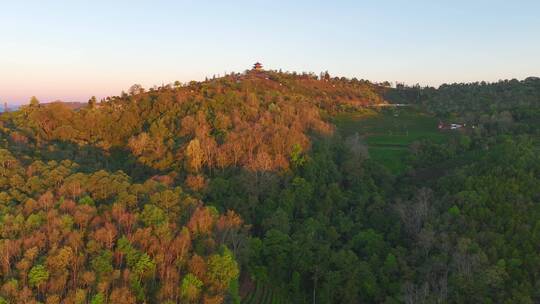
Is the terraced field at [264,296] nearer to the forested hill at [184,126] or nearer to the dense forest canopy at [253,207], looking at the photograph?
the dense forest canopy at [253,207]

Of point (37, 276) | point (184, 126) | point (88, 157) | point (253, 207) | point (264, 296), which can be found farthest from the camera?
point (184, 126)

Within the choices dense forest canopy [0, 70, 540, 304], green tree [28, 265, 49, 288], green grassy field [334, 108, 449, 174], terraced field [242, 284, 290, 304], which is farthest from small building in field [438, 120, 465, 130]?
green tree [28, 265, 49, 288]

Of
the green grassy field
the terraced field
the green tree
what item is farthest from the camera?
the green grassy field

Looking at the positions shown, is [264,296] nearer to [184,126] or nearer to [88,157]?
[184,126]

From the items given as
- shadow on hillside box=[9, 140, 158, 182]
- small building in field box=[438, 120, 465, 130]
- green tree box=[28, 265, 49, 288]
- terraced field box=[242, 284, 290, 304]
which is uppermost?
small building in field box=[438, 120, 465, 130]

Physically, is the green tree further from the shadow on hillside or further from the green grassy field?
the green grassy field

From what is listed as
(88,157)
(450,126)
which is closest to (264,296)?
(88,157)

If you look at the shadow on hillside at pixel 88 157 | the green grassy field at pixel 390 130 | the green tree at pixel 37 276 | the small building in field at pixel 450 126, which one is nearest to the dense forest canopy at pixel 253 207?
the green tree at pixel 37 276
